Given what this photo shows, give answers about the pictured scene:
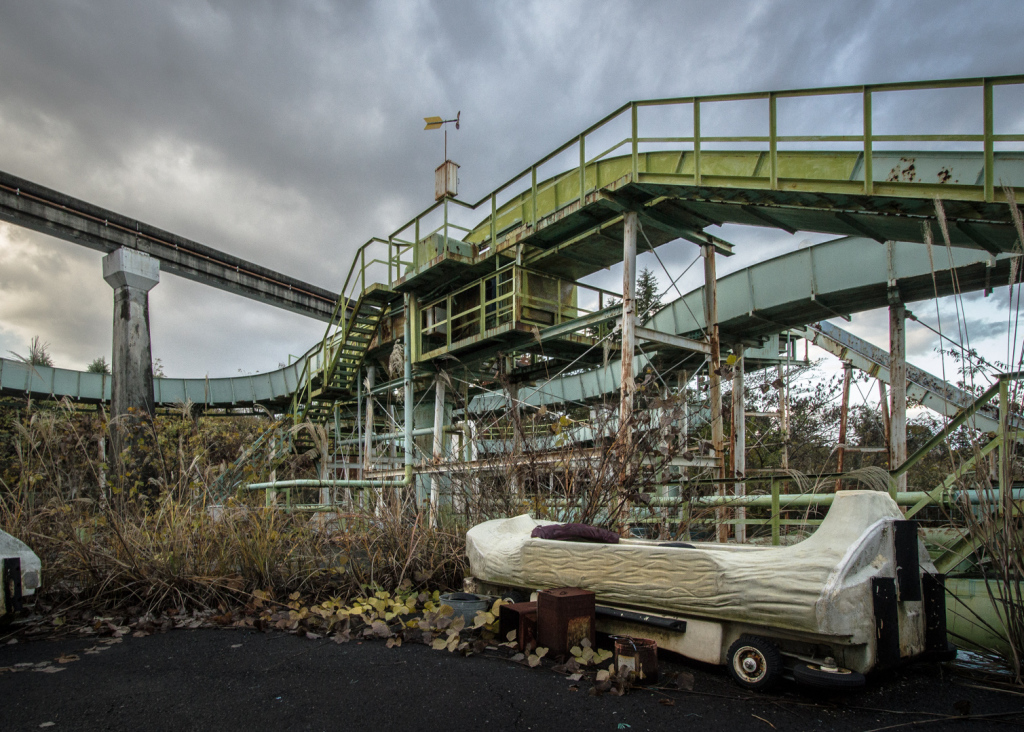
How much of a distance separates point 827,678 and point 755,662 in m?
0.41

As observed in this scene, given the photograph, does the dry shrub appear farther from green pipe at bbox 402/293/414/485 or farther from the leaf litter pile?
green pipe at bbox 402/293/414/485

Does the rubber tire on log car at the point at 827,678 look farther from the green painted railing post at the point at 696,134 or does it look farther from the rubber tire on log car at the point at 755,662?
the green painted railing post at the point at 696,134

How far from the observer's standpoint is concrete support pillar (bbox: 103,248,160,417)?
1269cm

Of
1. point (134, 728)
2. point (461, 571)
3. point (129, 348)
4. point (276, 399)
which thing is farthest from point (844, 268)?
point (276, 399)

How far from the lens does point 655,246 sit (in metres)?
12.0

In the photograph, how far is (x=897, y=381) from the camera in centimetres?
1013

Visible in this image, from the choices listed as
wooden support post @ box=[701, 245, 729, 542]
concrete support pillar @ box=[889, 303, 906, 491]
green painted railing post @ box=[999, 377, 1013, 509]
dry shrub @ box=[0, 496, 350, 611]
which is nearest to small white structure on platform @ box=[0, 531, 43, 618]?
dry shrub @ box=[0, 496, 350, 611]

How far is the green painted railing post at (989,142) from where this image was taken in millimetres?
6750

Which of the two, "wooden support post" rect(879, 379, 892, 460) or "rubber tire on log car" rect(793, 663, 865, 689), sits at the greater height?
"wooden support post" rect(879, 379, 892, 460)

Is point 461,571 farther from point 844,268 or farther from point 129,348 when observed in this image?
point 129,348

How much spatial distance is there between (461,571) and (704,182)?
6.51m

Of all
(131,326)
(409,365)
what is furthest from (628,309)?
(131,326)

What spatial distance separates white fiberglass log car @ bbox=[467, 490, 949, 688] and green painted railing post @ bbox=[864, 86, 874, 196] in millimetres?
5548

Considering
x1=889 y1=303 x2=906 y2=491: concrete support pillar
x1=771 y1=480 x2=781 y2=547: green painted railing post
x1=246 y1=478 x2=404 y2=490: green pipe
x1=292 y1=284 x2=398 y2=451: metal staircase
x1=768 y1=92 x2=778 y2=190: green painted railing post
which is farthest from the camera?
x1=292 y1=284 x2=398 y2=451: metal staircase
